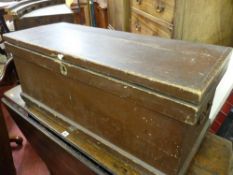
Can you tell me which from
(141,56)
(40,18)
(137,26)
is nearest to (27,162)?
(40,18)

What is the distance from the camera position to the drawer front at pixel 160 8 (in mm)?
904

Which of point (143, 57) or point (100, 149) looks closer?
point (143, 57)

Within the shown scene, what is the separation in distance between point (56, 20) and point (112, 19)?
1.73 ft

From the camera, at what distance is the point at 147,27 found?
1159 millimetres

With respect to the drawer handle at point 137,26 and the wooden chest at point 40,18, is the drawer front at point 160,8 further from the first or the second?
the wooden chest at point 40,18

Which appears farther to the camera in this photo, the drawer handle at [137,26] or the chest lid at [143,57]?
the drawer handle at [137,26]

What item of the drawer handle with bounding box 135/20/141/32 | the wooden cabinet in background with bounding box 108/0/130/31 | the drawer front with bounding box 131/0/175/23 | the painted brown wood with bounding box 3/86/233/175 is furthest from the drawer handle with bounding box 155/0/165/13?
the painted brown wood with bounding box 3/86/233/175

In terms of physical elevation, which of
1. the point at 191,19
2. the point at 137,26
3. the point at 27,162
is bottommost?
the point at 27,162

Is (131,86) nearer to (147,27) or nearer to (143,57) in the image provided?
(143,57)

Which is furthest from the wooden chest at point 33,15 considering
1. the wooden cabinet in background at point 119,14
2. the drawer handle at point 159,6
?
the drawer handle at point 159,6

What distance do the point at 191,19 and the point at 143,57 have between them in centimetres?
43

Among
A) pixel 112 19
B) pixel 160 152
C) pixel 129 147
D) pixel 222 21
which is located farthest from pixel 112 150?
pixel 112 19

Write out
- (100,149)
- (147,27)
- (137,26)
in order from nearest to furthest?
(100,149) → (147,27) → (137,26)

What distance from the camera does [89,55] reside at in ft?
2.02
